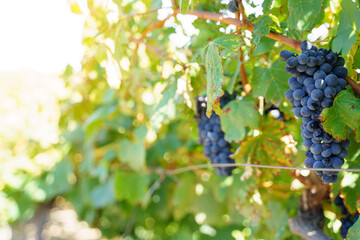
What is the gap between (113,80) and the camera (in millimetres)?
979

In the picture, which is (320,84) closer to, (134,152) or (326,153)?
(326,153)

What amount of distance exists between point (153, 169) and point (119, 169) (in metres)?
0.20

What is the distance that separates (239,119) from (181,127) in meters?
0.96

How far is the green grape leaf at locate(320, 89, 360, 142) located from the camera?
65 centimetres

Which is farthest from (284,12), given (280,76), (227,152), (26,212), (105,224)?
(26,212)

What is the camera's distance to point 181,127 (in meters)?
1.92

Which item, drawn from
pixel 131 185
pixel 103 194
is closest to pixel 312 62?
pixel 131 185

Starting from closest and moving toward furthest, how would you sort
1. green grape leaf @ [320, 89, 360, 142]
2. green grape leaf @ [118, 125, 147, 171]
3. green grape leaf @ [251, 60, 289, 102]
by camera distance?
green grape leaf @ [320, 89, 360, 142], green grape leaf @ [251, 60, 289, 102], green grape leaf @ [118, 125, 147, 171]

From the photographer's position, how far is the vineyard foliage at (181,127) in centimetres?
77

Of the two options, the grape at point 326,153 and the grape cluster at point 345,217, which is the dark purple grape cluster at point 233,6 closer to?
the grape at point 326,153

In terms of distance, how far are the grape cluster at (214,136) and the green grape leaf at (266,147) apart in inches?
3.8

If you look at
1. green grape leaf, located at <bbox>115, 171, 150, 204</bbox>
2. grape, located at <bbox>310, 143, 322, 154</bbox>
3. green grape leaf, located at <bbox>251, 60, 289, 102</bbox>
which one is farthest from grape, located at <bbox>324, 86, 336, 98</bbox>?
green grape leaf, located at <bbox>115, 171, 150, 204</bbox>

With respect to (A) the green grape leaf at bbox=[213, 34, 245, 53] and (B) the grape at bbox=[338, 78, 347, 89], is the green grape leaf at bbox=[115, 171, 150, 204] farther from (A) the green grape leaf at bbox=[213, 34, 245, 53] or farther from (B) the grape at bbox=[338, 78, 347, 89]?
(B) the grape at bbox=[338, 78, 347, 89]

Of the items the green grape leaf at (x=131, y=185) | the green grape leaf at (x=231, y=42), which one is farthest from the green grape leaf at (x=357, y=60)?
the green grape leaf at (x=131, y=185)
